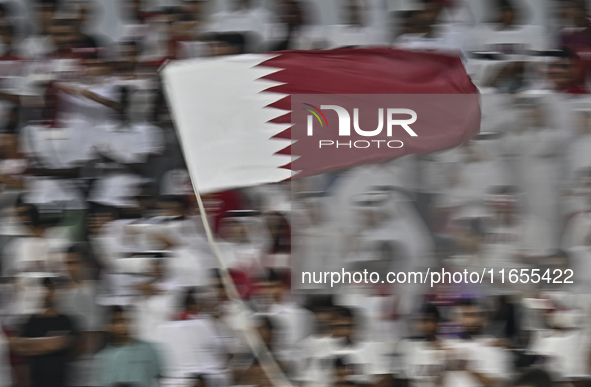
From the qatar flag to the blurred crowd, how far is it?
697mm

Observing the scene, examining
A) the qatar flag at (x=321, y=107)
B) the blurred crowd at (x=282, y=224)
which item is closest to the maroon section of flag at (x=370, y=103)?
the qatar flag at (x=321, y=107)

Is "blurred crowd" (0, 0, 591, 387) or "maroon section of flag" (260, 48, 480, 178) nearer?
"maroon section of flag" (260, 48, 480, 178)

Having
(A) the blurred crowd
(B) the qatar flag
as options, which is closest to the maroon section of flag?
(B) the qatar flag

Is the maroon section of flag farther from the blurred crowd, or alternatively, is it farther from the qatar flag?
the blurred crowd

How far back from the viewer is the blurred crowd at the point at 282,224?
5.83 metres

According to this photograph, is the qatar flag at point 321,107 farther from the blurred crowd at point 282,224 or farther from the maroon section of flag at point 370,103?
the blurred crowd at point 282,224

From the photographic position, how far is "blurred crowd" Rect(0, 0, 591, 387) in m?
5.83

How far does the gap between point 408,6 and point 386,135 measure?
Result: 1501 millimetres

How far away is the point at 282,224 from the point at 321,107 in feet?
2.79

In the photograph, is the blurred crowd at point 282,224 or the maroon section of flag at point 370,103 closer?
the maroon section of flag at point 370,103

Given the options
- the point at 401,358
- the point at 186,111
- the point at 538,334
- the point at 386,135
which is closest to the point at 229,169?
the point at 186,111

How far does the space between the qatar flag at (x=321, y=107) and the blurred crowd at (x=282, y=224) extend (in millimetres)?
697

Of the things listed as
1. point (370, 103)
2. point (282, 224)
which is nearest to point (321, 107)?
point (370, 103)

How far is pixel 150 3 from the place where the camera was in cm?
725
